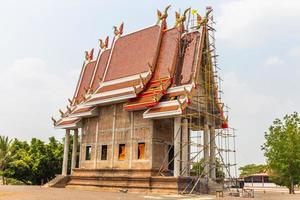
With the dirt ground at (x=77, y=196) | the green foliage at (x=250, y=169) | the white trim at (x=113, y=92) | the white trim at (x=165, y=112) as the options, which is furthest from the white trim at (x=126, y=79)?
the green foliage at (x=250, y=169)

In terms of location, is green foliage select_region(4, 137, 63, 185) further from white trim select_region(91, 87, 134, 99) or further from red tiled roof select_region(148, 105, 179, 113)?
red tiled roof select_region(148, 105, 179, 113)

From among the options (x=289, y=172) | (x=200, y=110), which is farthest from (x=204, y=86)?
(x=289, y=172)

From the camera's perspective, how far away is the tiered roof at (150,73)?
2367 centimetres

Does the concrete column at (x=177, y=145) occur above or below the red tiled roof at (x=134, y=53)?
below

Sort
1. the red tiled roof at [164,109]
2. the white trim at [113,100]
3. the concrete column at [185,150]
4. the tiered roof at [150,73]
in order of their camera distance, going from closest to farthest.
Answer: the red tiled roof at [164,109] → the concrete column at [185,150] → the tiered roof at [150,73] → the white trim at [113,100]

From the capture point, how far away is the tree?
27922 millimetres

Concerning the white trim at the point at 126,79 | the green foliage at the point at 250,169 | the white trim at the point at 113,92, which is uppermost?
the white trim at the point at 126,79

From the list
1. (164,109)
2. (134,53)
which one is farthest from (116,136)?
(134,53)

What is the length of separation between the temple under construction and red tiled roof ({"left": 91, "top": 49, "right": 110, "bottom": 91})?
76cm

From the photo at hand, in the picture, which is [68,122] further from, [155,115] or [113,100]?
[155,115]

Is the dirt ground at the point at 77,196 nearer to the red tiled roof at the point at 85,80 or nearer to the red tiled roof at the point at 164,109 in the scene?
the red tiled roof at the point at 164,109

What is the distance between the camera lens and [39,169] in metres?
35.7

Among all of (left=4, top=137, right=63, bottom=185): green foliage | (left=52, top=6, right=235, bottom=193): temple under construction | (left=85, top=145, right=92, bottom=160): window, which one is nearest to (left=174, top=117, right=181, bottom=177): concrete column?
(left=52, top=6, right=235, bottom=193): temple under construction

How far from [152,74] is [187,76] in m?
2.82
